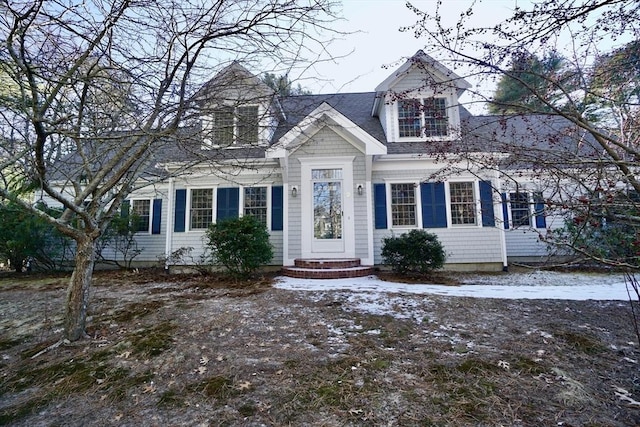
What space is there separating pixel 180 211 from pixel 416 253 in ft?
22.9

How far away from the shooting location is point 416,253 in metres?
7.51

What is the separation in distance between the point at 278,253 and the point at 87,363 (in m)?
5.93

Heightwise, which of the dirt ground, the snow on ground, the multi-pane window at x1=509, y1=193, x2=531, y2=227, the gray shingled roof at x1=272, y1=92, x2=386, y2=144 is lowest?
the dirt ground

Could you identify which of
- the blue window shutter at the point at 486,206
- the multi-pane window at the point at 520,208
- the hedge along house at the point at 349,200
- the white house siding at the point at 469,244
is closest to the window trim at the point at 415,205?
the hedge along house at the point at 349,200

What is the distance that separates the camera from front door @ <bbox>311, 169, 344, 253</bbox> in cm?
861

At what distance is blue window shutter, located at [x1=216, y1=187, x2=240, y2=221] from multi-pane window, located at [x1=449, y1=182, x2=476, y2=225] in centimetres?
635

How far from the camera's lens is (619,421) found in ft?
7.41

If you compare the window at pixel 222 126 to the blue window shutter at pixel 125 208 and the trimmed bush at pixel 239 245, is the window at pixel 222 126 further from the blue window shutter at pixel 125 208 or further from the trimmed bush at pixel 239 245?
the blue window shutter at pixel 125 208

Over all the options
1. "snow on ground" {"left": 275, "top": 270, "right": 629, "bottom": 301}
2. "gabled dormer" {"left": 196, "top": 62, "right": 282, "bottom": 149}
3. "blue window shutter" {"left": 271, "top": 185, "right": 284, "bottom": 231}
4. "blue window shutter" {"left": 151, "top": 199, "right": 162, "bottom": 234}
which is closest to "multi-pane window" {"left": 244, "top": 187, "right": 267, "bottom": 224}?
"blue window shutter" {"left": 271, "top": 185, "right": 284, "bottom": 231}

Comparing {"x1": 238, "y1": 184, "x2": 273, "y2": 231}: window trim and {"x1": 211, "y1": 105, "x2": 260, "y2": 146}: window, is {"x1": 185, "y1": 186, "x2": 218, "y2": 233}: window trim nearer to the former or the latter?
{"x1": 238, "y1": 184, "x2": 273, "y2": 231}: window trim

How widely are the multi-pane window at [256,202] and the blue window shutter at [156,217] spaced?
3.78 meters

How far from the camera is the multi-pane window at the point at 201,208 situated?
9.50 meters

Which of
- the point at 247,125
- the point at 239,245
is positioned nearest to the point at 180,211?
the point at 239,245

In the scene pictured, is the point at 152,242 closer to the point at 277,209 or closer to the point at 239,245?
the point at 277,209
